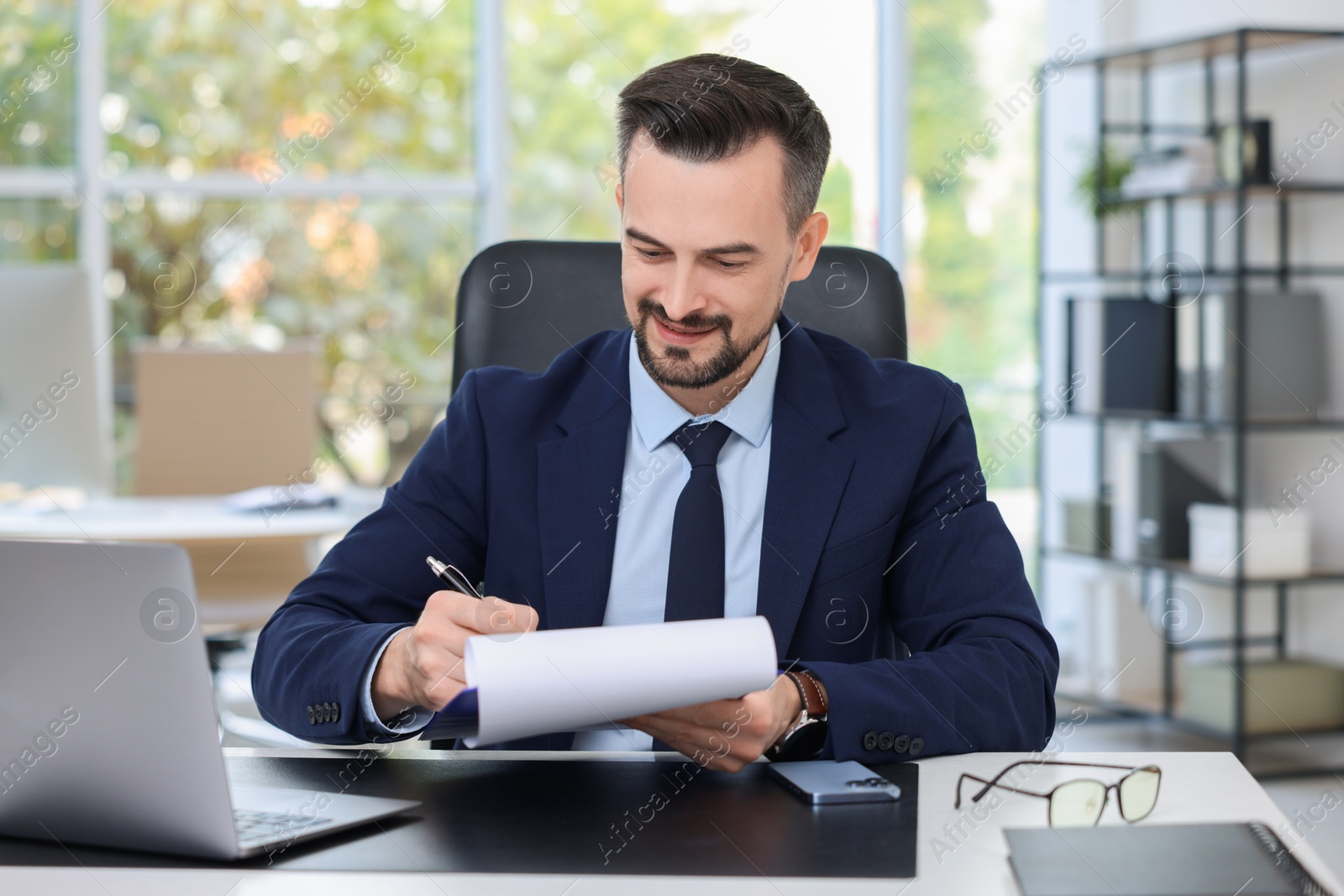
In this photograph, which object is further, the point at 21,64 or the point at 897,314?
the point at 21,64

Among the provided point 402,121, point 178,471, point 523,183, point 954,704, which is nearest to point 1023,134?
point 523,183

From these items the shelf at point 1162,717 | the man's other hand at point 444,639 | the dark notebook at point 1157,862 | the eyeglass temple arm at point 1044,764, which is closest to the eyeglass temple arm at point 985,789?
the eyeglass temple arm at point 1044,764

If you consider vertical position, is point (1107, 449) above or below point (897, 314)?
below

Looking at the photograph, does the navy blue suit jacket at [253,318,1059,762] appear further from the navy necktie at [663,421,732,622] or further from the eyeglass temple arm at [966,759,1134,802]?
the eyeglass temple arm at [966,759,1134,802]

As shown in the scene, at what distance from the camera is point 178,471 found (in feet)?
10.6

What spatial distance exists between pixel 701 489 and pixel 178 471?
225 cm

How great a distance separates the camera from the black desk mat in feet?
2.76

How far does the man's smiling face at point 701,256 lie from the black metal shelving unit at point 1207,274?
2.12 meters

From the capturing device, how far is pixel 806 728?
3.69 feet

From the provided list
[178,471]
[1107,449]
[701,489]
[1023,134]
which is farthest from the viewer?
[1023,134]

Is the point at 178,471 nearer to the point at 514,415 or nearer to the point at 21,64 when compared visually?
the point at 21,64

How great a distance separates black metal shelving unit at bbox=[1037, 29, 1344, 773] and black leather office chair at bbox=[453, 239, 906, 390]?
183 centimetres

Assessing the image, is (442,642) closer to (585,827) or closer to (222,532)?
(585,827)

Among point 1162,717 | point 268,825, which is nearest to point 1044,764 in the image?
point 268,825
